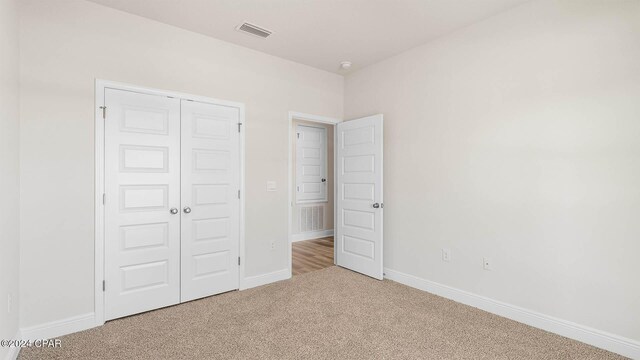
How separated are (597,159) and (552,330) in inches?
57.0

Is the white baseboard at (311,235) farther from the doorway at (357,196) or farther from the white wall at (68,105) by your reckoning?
the white wall at (68,105)

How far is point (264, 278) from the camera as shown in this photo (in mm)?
3637

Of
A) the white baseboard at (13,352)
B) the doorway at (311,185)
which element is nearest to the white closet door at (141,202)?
the white baseboard at (13,352)

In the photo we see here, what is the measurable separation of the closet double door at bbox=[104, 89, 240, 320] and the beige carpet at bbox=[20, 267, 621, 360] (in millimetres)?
262

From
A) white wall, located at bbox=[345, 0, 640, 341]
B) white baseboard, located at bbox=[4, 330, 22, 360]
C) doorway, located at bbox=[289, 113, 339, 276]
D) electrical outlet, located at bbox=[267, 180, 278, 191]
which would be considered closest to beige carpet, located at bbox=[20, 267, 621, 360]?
white baseboard, located at bbox=[4, 330, 22, 360]

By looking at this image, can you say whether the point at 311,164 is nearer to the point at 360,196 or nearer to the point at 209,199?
the point at 360,196

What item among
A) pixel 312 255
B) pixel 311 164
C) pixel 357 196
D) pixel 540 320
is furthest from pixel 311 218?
pixel 540 320

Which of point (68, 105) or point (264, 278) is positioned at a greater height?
point (68, 105)

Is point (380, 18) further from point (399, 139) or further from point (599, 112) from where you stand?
point (599, 112)

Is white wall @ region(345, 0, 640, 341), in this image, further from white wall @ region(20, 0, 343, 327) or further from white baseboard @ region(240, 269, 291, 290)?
white wall @ region(20, 0, 343, 327)

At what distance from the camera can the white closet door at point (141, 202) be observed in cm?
270

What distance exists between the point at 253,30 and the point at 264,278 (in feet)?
9.32

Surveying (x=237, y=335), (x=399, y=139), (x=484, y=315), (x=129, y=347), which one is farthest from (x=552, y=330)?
(x=129, y=347)

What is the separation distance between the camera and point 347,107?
14.6ft
